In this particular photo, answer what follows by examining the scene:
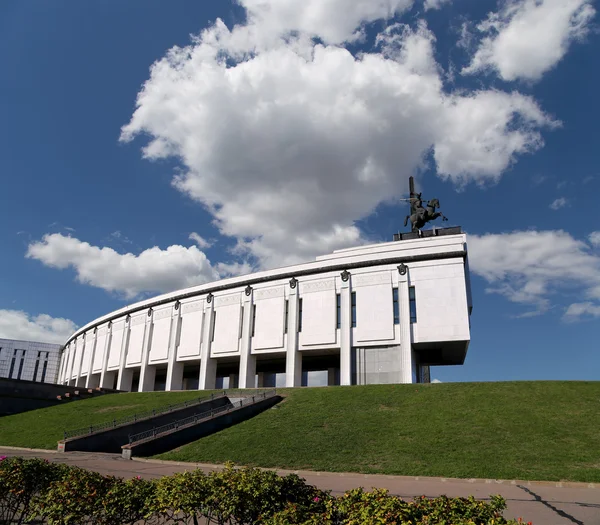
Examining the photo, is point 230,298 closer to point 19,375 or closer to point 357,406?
point 357,406

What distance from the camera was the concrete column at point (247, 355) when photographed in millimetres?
50438

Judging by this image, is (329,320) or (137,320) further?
(137,320)

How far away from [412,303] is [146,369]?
37.6 m

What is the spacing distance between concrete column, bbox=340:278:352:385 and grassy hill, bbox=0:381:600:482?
10.9 meters

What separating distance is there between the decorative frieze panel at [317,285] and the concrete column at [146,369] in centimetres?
2581

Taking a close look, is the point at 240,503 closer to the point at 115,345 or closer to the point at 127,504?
the point at 127,504

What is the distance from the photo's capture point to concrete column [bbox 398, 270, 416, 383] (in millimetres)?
42394

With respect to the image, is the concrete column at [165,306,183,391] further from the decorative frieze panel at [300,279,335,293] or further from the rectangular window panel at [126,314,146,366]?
the decorative frieze panel at [300,279,335,293]

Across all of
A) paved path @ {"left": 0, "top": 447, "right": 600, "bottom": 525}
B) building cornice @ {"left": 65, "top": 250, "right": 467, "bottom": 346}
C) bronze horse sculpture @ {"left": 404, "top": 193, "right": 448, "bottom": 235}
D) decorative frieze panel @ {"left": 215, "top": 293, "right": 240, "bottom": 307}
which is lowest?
paved path @ {"left": 0, "top": 447, "right": 600, "bottom": 525}

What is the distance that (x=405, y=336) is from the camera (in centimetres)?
4341

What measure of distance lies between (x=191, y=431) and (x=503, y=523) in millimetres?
21808

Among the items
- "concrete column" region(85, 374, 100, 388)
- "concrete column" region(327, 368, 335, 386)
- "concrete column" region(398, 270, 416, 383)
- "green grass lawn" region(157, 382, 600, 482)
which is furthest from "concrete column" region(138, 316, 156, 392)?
"green grass lawn" region(157, 382, 600, 482)

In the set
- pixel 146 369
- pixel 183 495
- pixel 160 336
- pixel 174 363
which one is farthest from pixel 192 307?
pixel 183 495

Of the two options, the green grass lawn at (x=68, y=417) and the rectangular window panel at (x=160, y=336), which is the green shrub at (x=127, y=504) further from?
the rectangular window panel at (x=160, y=336)
